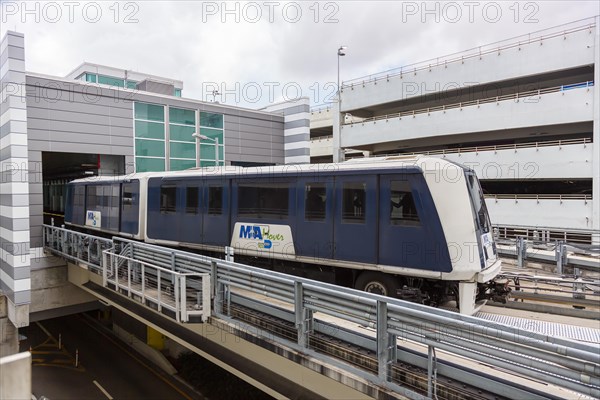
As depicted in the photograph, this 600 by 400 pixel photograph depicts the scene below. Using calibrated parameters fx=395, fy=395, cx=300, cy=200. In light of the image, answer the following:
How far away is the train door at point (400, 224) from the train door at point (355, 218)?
0.18 m

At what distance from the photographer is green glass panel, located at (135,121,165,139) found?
18438 mm

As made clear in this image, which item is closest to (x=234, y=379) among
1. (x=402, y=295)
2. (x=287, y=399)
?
(x=287, y=399)

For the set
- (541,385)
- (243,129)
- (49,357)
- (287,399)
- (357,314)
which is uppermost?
(243,129)

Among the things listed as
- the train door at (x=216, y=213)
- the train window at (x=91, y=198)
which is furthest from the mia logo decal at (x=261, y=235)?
the train window at (x=91, y=198)

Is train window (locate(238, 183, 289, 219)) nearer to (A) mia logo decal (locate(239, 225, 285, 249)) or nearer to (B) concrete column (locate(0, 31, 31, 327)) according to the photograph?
(A) mia logo decal (locate(239, 225, 285, 249))

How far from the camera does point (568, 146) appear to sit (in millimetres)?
20047

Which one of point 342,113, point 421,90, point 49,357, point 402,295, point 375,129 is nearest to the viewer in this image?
point 402,295

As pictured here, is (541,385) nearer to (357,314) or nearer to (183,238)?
(357,314)

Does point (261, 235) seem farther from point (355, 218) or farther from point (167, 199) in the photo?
point (167, 199)

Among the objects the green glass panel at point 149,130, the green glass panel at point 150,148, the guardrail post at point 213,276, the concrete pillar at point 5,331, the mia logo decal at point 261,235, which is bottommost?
the concrete pillar at point 5,331

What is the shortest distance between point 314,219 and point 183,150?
13806 millimetres

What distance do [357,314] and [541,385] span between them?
204 cm

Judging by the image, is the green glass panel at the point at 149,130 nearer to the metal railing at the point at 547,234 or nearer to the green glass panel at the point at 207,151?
the green glass panel at the point at 207,151

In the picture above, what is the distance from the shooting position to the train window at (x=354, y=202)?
7.48 m
